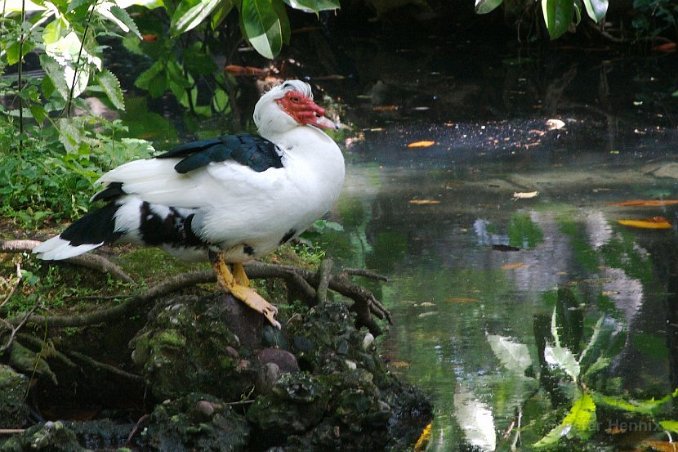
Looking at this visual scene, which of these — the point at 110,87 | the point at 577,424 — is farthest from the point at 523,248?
the point at 110,87

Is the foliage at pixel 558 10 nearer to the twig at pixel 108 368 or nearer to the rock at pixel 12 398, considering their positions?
the twig at pixel 108 368

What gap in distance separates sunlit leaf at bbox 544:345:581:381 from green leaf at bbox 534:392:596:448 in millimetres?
217

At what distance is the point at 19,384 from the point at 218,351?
0.63 m

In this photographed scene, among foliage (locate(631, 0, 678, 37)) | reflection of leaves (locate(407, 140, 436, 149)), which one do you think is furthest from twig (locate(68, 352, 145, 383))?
foliage (locate(631, 0, 678, 37))

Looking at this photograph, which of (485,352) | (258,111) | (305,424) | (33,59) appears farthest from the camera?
(33,59)

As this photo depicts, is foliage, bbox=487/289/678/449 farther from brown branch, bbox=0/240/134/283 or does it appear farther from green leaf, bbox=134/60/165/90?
green leaf, bbox=134/60/165/90

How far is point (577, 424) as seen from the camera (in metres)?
3.43

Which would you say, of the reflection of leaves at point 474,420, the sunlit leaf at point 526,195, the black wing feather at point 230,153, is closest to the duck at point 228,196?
the black wing feather at point 230,153

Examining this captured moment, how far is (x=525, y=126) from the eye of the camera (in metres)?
7.59

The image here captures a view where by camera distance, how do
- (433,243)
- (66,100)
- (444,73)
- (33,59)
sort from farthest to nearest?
1. (33,59)
2. (444,73)
3. (433,243)
4. (66,100)

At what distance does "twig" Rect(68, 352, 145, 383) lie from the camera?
3656mm

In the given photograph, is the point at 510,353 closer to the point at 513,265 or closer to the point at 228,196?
the point at 513,265

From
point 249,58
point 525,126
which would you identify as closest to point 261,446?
point 525,126

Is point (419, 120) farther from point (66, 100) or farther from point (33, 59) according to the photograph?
point (33, 59)
